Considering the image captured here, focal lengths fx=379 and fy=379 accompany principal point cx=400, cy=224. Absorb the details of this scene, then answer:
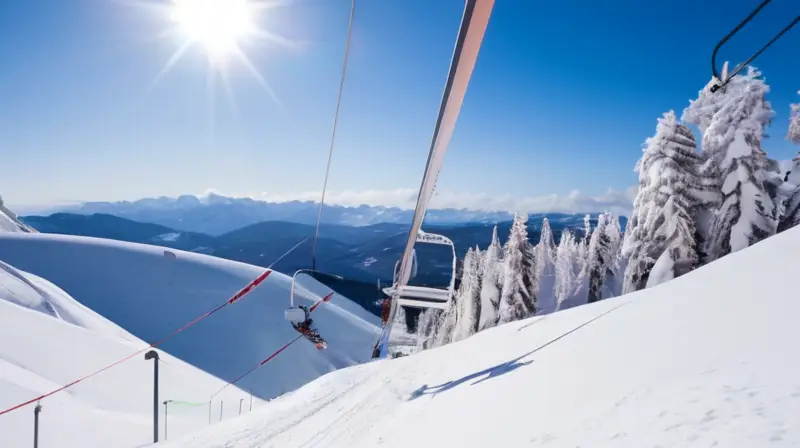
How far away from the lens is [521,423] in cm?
539

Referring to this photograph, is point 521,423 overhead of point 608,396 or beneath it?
beneath

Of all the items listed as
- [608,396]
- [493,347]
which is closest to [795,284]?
[608,396]

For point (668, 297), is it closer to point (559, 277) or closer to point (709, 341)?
point (709, 341)

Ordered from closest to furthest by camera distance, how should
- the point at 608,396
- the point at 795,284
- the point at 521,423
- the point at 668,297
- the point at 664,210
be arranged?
the point at 608,396 < the point at 521,423 < the point at 795,284 < the point at 668,297 < the point at 664,210

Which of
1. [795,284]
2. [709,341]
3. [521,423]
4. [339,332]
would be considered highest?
[795,284]

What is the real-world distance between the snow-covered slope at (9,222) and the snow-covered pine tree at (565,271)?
17302 centimetres

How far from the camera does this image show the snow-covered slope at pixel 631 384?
3.59 meters

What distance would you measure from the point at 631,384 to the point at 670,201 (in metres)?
15.5

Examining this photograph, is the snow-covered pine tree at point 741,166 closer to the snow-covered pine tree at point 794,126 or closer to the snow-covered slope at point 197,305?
the snow-covered pine tree at point 794,126

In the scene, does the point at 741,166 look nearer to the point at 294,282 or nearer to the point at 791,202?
the point at 791,202

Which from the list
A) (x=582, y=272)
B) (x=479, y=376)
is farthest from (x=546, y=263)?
(x=479, y=376)

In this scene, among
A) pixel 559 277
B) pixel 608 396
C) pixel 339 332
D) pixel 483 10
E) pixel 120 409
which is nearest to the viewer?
pixel 483 10

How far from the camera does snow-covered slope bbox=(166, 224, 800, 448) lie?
3.59 meters

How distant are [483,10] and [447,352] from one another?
46.9ft
